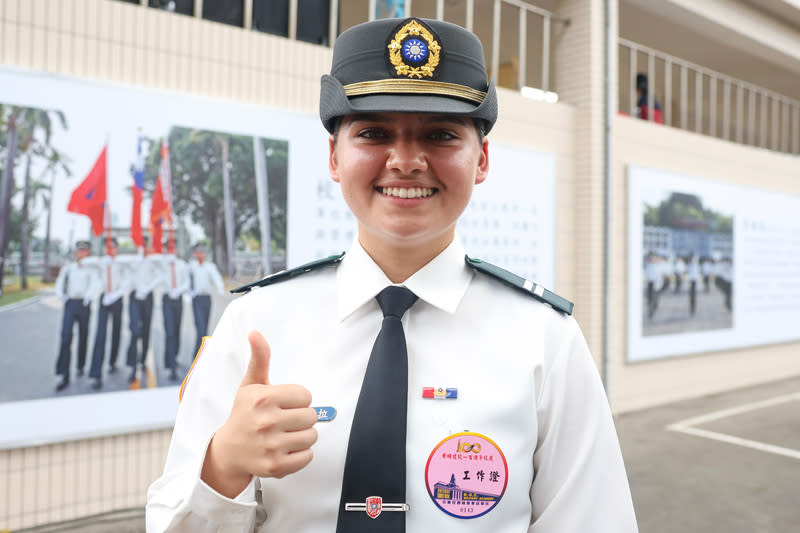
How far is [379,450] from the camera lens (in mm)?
986

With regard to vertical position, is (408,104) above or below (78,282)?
above

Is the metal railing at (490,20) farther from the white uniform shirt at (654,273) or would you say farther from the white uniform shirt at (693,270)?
the white uniform shirt at (693,270)

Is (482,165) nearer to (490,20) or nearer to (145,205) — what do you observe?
(145,205)

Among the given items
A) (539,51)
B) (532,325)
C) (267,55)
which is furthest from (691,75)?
(532,325)

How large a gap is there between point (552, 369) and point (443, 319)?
0.22 metres

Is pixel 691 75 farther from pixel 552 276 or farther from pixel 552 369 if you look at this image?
pixel 552 369

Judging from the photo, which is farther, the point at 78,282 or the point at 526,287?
the point at 78,282

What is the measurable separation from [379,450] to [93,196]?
115 inches

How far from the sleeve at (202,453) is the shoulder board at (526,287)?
0.48 metres

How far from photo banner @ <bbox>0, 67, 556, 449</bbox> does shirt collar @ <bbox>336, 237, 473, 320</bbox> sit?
2638 mm

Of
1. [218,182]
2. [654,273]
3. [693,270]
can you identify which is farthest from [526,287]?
[693,270]

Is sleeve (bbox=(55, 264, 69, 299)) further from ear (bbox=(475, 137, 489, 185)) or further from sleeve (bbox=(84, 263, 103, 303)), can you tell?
ear (bbox=(475, 137, 489, 185))

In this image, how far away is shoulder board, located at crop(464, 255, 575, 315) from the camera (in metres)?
1.15

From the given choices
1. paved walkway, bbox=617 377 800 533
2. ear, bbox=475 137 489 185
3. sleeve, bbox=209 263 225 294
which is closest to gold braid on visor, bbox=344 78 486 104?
ear, bbox=475 137 489 185
